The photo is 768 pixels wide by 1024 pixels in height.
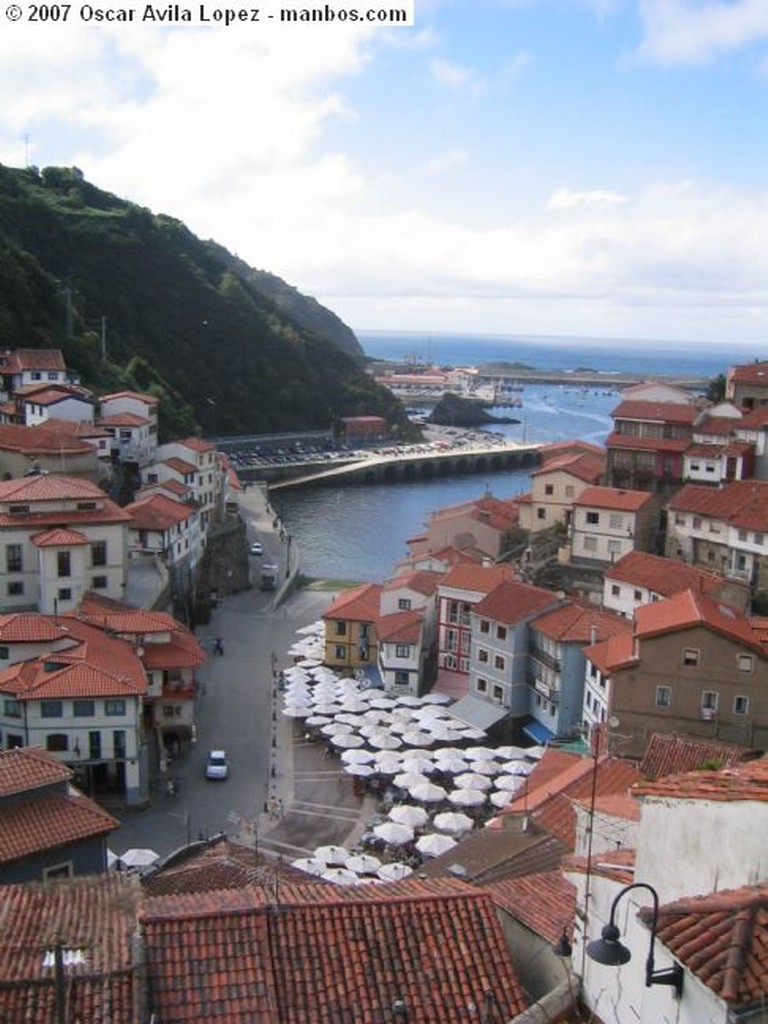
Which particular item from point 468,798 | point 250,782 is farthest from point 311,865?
point 250,782

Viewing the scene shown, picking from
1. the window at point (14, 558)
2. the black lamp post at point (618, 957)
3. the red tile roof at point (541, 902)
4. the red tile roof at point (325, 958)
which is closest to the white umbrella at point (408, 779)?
the window at point (14, 558)

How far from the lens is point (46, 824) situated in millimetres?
13492

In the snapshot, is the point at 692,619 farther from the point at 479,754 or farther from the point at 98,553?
the point at 98,553

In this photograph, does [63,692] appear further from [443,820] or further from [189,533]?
[189,533]

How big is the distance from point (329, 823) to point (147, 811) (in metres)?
4.13

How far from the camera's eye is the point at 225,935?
284 inches

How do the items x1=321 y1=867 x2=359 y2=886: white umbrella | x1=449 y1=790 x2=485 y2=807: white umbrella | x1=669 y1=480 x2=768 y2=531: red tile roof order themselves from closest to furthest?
x1=321 y1=867 x2=359 y2=886: white umbrella → x1=449 y1=790 x2=485 y2=807: white umbrella → x1=669 y1=480 x2=768 y2=531: red tile roof

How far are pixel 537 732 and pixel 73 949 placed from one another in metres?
23.1

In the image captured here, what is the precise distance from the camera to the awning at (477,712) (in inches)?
1145

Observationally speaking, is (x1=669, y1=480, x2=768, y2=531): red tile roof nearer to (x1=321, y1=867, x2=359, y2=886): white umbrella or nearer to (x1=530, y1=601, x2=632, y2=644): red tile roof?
(x1=530, y1=601, x2=632, y2=644): red tile roof

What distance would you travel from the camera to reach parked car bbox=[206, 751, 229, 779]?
2481cm

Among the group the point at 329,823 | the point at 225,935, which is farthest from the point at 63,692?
the point at 225,935

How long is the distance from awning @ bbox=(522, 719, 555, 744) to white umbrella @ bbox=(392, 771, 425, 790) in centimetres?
513

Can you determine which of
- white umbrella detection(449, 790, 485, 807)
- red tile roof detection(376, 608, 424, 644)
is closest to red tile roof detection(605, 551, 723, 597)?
red tile roof detection(376, 608, 424, 644)
